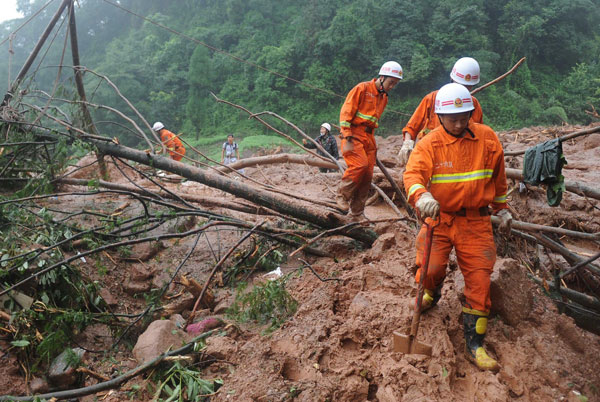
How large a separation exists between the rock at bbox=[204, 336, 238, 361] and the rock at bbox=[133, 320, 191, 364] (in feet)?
0.85

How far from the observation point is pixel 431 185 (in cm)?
259

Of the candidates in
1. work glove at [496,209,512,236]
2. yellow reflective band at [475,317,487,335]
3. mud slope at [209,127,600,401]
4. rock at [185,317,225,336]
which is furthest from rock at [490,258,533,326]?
rock at [185,317,225,336]

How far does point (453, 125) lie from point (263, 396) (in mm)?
1995

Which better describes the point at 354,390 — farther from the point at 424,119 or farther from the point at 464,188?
the point at 424,119

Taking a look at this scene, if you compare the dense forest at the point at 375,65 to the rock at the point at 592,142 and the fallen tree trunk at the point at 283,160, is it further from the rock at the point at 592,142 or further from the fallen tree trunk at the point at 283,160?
the rock at the point at 592,142

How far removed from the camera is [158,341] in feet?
9.48

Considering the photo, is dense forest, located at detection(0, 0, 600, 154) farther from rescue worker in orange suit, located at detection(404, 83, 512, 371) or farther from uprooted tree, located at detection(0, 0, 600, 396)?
rescue worker in orange suit, located at detection(404, 83, 512, 371)

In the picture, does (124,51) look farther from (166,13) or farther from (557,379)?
(557,379)

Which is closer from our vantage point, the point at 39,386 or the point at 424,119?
the point at 39,386

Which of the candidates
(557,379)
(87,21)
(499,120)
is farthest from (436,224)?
(87,21)

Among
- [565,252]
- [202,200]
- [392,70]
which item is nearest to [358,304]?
[565,252]

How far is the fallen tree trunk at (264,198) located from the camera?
436 cm

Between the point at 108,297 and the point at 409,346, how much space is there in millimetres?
3243

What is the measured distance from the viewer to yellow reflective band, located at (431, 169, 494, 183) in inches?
97.9
